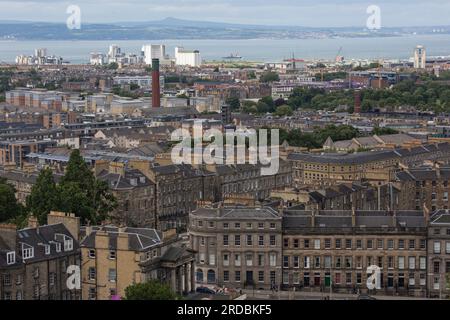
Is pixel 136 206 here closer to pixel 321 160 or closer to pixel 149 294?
pixel 321 160

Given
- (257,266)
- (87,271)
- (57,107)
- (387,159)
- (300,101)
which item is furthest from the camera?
(300,101)

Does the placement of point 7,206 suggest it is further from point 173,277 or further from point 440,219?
point 440,219

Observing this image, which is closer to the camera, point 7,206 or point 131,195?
point 7,206

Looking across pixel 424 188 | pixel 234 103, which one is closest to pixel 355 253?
pixel 424 188

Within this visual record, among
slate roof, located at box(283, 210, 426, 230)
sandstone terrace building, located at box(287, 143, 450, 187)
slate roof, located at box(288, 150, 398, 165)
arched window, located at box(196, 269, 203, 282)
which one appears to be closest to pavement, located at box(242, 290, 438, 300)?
arched window, located at box(196, 269, 203, 282)
